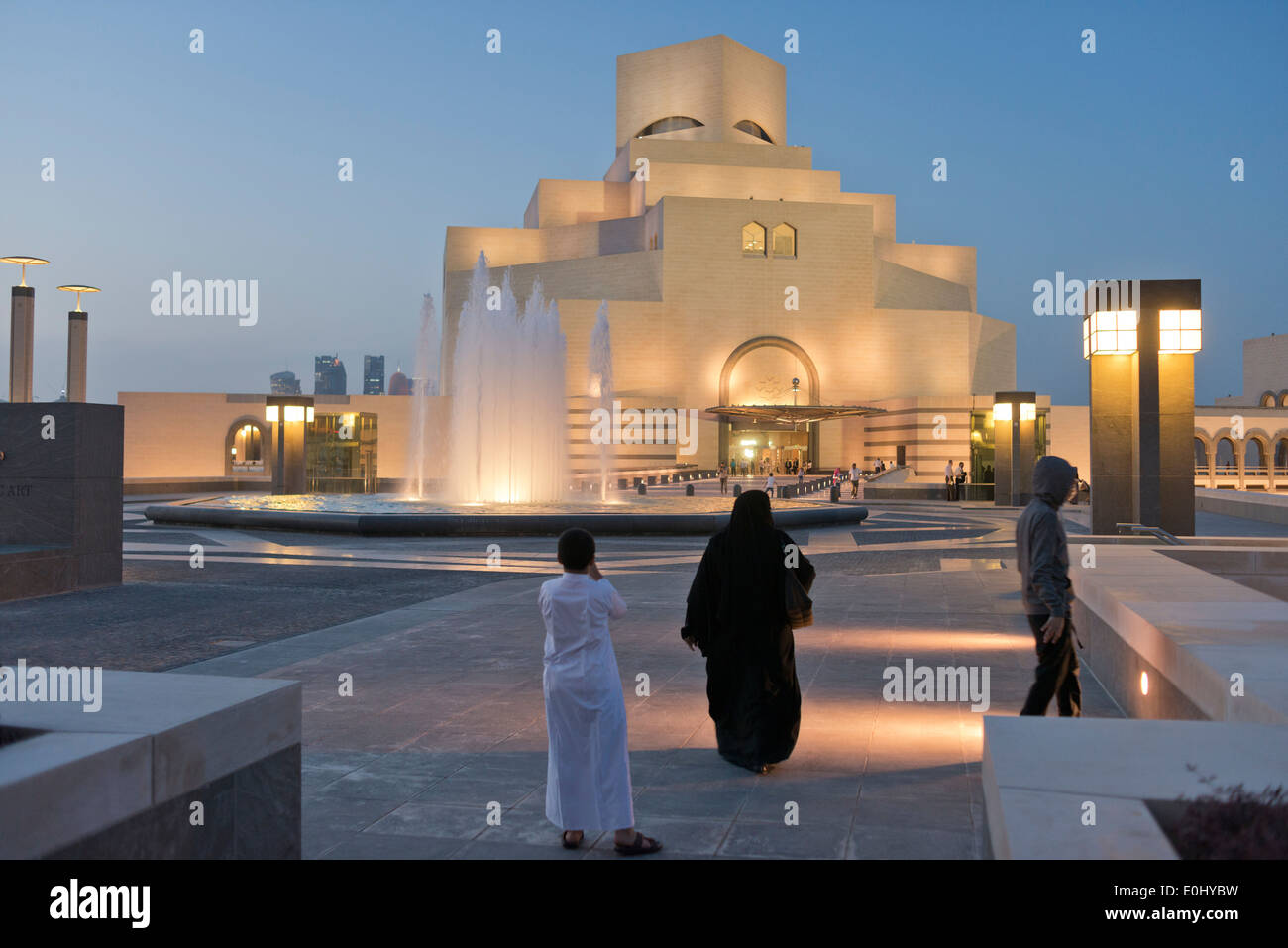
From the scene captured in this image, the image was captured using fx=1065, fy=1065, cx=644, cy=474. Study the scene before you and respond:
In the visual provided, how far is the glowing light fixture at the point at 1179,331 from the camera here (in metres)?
13.3

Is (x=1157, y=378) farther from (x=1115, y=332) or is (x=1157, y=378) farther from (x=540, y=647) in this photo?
(x=540, y=647)

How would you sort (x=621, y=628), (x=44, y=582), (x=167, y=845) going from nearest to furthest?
1. (x=167, y=845)
2. (x=621, y=628)
3. (x=44, y=582)

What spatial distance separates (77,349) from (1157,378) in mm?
20943

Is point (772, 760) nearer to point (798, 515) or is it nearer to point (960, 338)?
point (798, 515)

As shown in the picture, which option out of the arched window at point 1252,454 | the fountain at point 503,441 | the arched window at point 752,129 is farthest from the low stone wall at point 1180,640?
the arched window at point 1252,454

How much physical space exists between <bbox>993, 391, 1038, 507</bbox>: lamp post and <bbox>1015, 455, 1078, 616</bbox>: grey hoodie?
27.8m

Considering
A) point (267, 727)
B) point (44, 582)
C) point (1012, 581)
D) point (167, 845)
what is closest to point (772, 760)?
point (267, 727)

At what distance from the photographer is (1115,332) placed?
44.5 ft

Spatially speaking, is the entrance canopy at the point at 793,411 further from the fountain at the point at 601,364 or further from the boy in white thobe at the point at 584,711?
the boy in white thobe at the point at 584,711

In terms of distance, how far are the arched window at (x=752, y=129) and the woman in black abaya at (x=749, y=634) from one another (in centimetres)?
6075

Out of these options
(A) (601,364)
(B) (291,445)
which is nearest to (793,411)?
(A) (601,364)

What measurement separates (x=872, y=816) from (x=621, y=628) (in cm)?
537

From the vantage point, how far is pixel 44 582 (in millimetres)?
12000

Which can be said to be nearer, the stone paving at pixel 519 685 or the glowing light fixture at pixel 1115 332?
the stone paving at pixel 519 685
